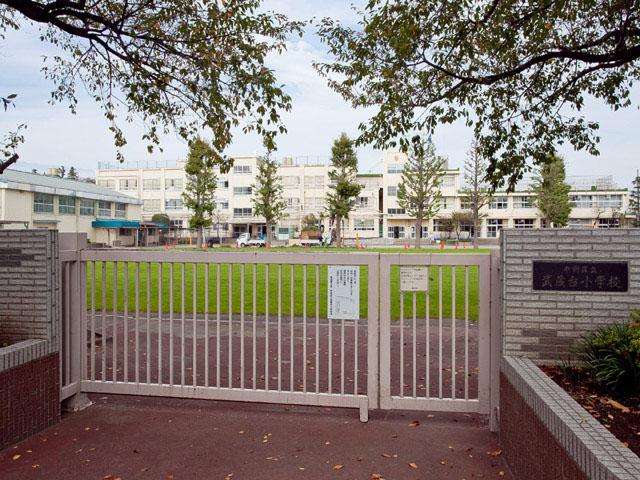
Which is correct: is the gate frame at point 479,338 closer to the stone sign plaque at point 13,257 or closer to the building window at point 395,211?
the stone sign plaque at point 13,257

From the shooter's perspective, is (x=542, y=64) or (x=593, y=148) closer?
(x=542, y=64)

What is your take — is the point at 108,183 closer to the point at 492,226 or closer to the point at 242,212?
the point at 242,212

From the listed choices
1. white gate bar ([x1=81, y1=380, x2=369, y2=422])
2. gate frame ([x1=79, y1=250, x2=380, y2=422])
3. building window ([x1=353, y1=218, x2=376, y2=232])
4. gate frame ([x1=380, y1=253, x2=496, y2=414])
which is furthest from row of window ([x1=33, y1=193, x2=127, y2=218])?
gate frame ([x1=380, y1=253, x2=496, y2=414])

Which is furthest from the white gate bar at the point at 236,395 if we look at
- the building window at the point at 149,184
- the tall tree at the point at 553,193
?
the building window at the point at 149,184

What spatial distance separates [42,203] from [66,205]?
416cm

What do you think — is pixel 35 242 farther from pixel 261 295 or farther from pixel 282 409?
pixel 261 295

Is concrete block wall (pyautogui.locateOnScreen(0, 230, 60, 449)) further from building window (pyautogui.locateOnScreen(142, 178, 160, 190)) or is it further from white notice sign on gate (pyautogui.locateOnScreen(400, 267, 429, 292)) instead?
building window (pyautogui.locateOnScreen(142, 178, 160, 190))

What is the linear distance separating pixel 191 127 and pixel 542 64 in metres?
6.68

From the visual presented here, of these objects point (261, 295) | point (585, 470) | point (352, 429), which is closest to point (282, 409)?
point (352, 429)

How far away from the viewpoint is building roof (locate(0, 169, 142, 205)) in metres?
45.6

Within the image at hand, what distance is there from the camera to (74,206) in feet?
180

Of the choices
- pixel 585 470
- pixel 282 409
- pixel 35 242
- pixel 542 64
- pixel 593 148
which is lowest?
pixel 282 409

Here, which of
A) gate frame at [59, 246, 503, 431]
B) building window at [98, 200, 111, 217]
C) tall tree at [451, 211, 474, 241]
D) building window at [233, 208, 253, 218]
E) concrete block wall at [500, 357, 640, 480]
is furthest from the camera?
building window at [233, 208, 253, 218]

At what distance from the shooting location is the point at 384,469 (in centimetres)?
372
